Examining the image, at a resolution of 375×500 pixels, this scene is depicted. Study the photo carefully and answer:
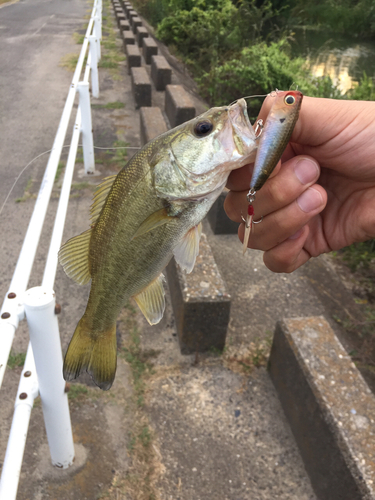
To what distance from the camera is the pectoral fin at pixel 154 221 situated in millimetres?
1427

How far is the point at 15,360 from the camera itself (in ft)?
11.1

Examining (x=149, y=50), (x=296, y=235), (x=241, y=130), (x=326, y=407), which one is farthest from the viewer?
(x=149, y=50)

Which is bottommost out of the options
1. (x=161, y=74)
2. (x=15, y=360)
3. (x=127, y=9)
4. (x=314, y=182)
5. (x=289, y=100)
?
(x=15, y=360)

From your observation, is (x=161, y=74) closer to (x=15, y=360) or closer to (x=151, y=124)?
(x=151, y=124)

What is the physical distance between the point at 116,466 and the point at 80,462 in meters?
0.25

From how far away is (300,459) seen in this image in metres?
2.88

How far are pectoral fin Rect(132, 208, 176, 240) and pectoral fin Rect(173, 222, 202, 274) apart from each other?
120mm

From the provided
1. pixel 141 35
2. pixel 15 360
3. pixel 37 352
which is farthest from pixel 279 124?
pixel 141 35

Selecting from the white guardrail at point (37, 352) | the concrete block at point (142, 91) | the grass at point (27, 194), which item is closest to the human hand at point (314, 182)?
the white guardrail at point (37, 352)

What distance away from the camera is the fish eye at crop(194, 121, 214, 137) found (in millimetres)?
1429

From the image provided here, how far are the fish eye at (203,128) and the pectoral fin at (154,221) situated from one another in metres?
0.29

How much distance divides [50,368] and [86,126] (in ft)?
13.6

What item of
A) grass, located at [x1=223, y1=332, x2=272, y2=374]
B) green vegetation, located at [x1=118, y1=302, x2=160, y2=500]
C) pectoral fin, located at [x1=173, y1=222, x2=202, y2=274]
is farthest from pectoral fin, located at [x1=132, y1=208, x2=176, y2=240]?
grass, located at [x1=223, y1=332, x2=272, y2=374]

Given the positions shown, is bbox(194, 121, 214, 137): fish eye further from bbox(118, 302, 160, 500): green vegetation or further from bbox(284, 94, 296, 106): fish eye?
bbox(118, 302, 160, 500): green vegetation
